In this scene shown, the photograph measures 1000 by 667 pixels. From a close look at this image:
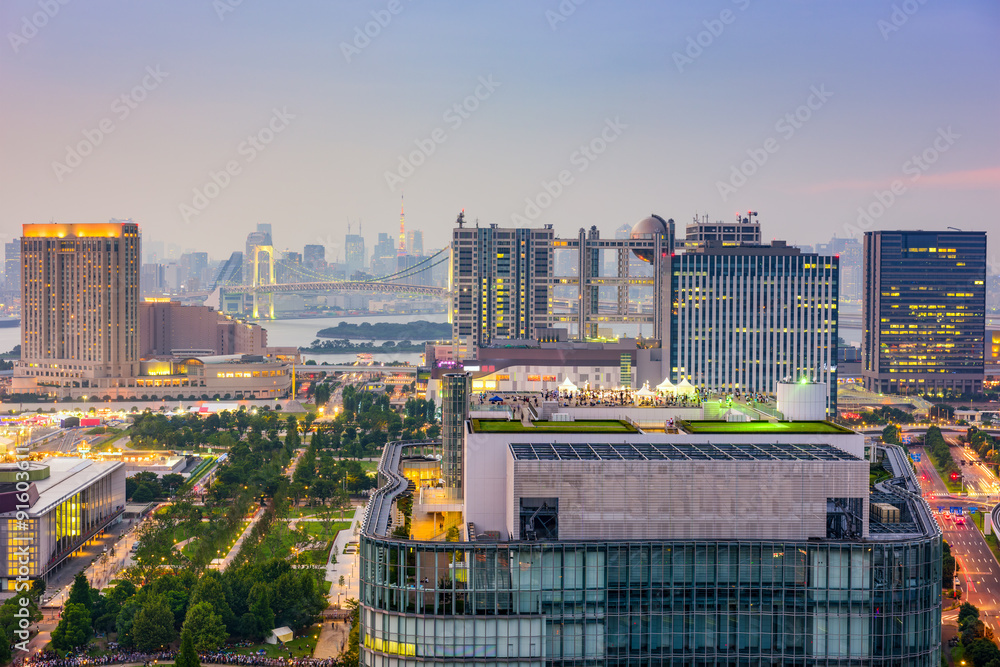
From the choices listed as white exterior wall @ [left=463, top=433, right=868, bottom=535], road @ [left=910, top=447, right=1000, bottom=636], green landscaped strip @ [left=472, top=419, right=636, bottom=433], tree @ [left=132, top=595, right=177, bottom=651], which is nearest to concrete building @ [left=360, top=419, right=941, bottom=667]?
white exterior wall @ [left=463, top=433, right=868, bottom=535]

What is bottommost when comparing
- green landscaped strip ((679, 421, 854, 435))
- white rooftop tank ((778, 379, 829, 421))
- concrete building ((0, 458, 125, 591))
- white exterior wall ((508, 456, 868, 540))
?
concrete building ((0, 458, 125, 591))

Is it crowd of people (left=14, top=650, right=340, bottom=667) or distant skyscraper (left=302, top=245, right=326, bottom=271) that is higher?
distant skyscraper (left=302, top=245, right=326, bottom=271)

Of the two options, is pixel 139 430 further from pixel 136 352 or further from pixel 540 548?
pixel 540 548

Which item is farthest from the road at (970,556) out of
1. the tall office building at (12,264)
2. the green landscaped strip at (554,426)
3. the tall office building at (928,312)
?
the tall office building at (12,264)

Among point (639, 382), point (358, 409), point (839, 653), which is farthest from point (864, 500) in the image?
point (358, 409)

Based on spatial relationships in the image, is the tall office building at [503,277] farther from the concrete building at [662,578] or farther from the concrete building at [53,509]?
the concrete building at [662,578]

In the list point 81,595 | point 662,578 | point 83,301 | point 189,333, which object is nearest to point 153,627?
point 81,595

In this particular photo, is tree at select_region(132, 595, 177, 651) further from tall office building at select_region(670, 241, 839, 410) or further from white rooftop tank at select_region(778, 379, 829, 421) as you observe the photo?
tall office building at select_region(670, 241, 839, 410)
